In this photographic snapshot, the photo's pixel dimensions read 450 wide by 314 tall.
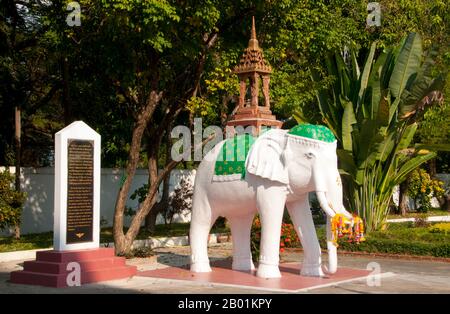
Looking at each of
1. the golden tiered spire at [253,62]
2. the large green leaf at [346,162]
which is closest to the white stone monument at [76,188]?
the golden tiered spire at [253,62]

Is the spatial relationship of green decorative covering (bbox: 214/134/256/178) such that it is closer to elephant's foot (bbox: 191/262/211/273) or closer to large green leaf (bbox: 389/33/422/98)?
elephant's foot (bbox: 191/262/211/273)

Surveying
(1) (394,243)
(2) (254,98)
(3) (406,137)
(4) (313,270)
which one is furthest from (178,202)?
(4) (313,270)

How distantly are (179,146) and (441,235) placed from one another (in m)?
8.35

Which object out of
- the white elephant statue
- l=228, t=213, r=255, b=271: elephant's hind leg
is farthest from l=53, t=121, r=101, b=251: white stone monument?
l=228, t=213, r=255, b=271: elephant's hind leg

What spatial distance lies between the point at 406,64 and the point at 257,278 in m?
9.24

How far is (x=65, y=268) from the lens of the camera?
11.5m

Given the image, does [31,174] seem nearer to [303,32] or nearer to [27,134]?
[27,134]

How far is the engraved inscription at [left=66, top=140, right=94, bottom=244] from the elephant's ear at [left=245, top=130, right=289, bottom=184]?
3.02 meters

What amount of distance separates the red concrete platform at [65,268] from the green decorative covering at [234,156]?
8.53 feet

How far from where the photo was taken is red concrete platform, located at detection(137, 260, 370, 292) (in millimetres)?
10867

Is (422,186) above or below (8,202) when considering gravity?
above

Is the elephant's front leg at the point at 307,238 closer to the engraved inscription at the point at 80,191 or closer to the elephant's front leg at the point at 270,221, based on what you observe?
the elephant's front leg at the point at 270,221

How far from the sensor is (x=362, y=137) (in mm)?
17609

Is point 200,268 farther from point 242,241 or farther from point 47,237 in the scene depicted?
point 47,237
